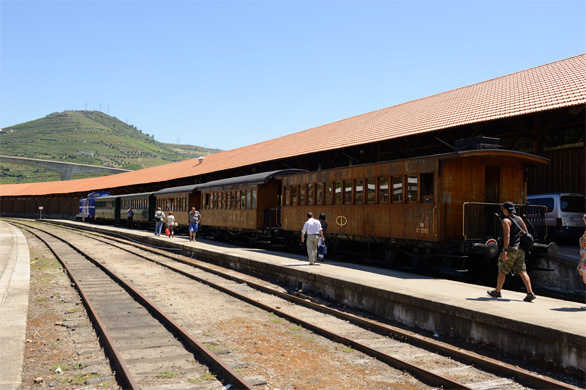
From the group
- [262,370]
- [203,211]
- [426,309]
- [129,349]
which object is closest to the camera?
[262,370]

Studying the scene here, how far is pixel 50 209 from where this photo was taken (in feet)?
241

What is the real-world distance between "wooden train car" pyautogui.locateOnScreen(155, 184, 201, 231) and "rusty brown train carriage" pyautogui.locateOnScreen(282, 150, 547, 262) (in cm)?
1518

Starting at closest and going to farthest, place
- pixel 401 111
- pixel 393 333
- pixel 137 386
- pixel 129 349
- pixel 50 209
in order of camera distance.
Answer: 1. pixel 137 386
2. pixel 129 349
3. pixel 393 333
4. pixel 401 111
5. pixel 50 209

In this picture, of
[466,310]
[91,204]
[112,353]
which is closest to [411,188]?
[466,310]

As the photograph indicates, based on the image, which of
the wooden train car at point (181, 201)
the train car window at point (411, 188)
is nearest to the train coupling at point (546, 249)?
the train car window at point (411, 188)

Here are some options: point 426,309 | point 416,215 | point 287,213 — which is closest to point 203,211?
point 287,213

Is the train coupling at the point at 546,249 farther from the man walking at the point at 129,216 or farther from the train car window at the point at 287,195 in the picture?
the man walking at the point at 129,216

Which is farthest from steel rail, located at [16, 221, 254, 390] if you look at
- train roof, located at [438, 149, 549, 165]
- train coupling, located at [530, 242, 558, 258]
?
train coupling, located at [530, 242, 558, 258]

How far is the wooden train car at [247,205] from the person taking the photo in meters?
20.0

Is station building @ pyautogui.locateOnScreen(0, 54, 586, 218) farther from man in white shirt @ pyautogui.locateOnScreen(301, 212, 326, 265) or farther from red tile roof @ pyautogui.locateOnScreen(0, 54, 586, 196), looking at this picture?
man in white shirt @ pyautogui.locateOnScreen(301, 212, 326, 265)

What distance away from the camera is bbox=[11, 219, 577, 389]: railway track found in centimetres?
539

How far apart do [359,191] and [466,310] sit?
7446 millimetres

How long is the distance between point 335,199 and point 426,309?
26.0 ft

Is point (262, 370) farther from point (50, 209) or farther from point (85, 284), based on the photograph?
point (50, 209)
